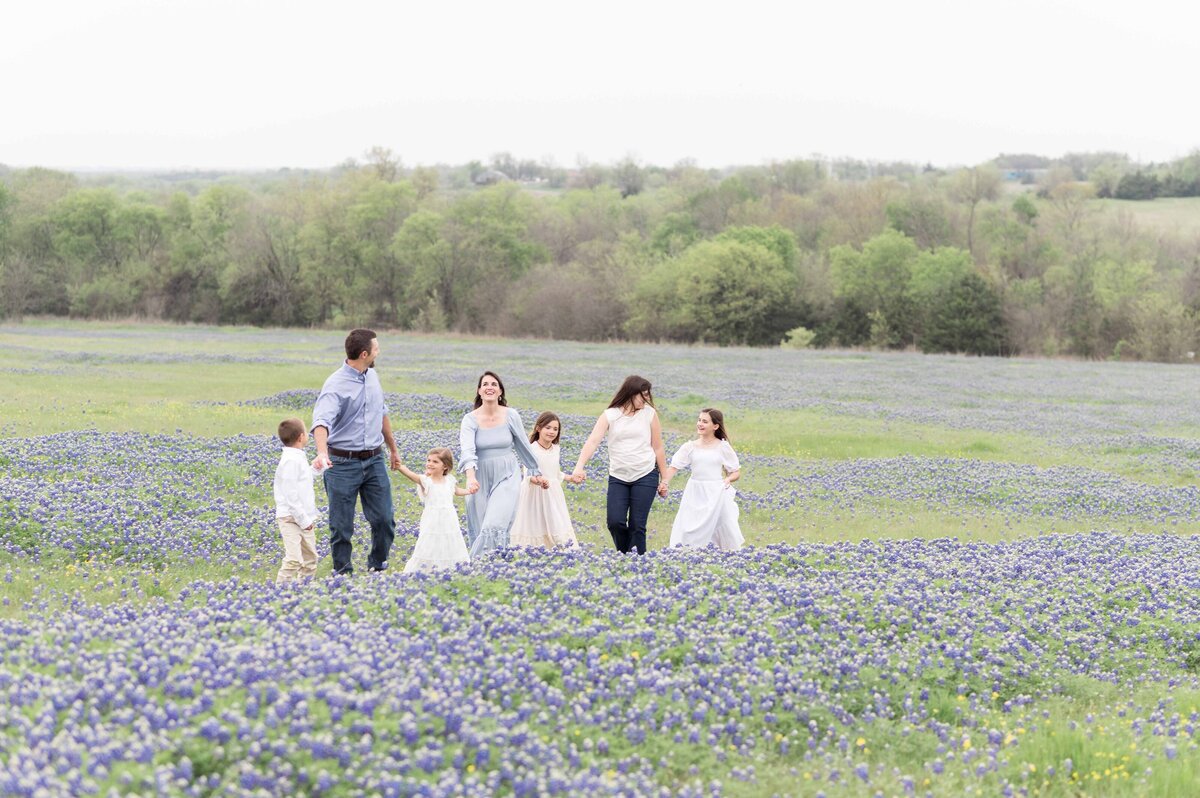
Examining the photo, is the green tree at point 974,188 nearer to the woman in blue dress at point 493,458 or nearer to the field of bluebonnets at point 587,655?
the field of bluebonnets at point 587,655

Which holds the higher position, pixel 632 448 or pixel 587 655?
pixel 632 448

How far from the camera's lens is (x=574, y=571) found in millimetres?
10312

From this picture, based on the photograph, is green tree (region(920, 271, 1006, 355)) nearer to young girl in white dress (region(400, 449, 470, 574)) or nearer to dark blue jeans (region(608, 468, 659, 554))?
dark blue jeans (region(608, 468, 659, 554))

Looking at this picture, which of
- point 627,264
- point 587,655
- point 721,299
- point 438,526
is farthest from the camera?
point 627,264

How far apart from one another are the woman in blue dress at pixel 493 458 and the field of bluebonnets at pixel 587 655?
1.81m

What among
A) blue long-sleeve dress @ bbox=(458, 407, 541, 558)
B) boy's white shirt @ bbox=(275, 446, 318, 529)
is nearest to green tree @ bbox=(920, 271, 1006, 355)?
blue long-sleeve dress @ bbox=(458, 407, 541, 558)

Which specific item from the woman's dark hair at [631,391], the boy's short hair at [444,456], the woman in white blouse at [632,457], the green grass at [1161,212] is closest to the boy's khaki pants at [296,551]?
the boy's short hair at [444,456]

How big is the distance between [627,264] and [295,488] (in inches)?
3352

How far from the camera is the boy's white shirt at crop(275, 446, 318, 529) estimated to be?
1180cm

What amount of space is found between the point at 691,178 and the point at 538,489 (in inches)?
4746

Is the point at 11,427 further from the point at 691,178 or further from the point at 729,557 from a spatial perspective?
the point at 691,178

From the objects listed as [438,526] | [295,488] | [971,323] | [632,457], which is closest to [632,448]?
[632,457]

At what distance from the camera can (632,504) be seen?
1365 centimetres

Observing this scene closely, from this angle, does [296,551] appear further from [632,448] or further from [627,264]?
[627,264]
